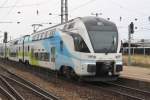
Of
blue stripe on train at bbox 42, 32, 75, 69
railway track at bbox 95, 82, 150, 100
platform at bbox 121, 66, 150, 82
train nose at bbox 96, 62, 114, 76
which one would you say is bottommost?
railway track at bbox 95, 82, 150, 100

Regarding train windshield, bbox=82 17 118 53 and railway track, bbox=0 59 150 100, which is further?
train windshield, bbox=82 17 118 53

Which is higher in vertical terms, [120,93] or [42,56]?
[42,56]

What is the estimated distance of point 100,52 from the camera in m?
19.1

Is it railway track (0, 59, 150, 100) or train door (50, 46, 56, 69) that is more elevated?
train door (50, 46, 56, 69)

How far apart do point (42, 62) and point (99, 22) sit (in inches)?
342

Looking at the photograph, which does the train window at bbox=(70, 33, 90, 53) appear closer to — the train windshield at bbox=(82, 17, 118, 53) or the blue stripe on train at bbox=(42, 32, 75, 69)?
the train windshield at bbox=(82, 17, 118, 53)

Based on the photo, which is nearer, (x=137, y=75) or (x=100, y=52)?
(x=100, y=52)

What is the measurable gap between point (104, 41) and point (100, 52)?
0.66m

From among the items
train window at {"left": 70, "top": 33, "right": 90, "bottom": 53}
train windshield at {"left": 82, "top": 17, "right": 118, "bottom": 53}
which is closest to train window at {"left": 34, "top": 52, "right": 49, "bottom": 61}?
train window at {"left": 70, "top": 33, "right": 90, "bottom": 53}

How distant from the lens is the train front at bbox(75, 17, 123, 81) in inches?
745

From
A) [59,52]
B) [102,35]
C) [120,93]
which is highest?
[102,35]

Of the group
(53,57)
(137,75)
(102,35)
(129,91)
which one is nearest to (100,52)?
(102,35)

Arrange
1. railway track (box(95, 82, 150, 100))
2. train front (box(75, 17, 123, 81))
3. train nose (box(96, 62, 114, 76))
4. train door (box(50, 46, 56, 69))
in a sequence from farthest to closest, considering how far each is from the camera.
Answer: train door (box(50, 46, 56, 69))
train nose (box(96, 62, 114, 76))
train front (box(75, 17, 123, 81))
railway track (box(95, 82, 150, 100))

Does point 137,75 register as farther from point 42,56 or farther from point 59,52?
point 42,56
